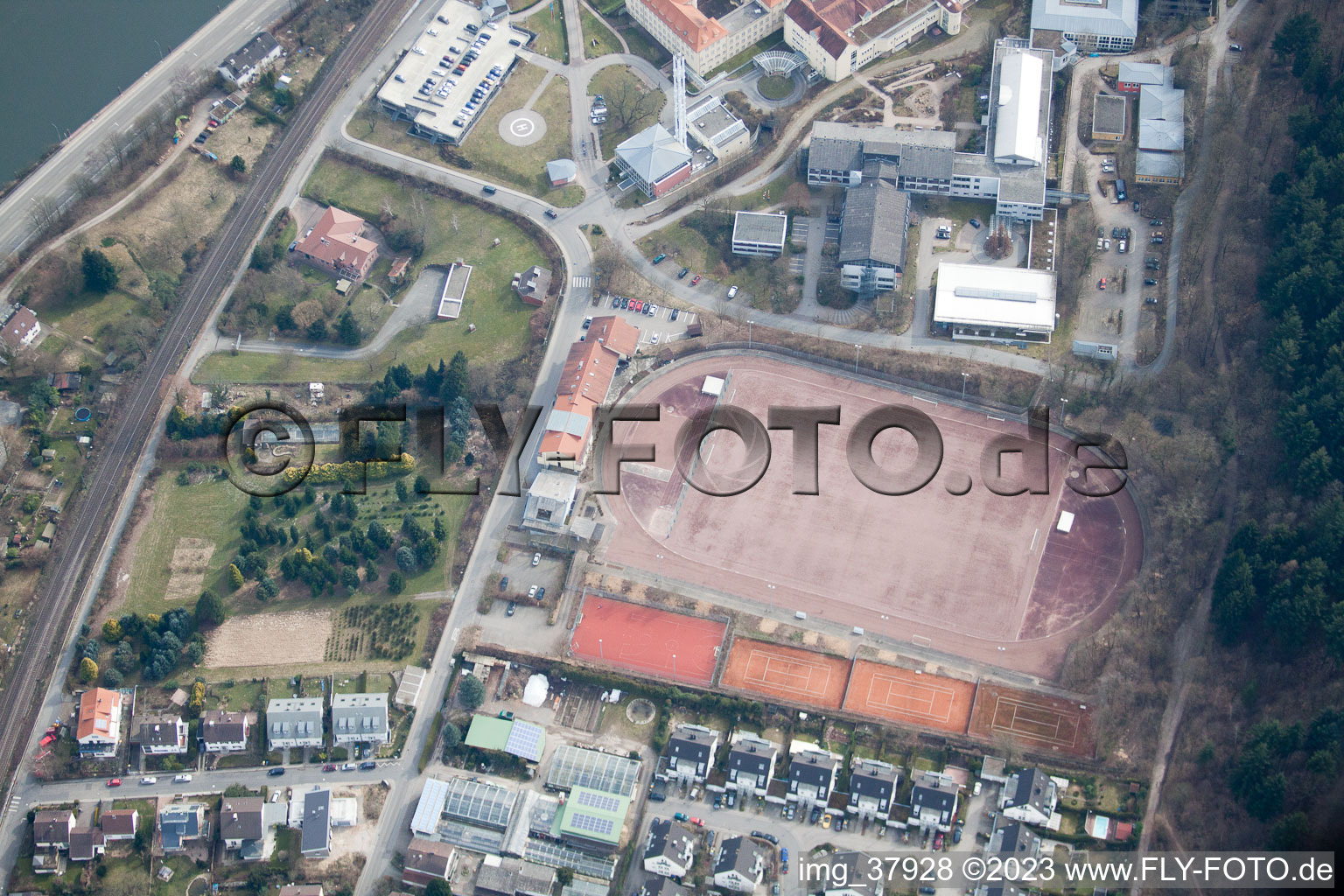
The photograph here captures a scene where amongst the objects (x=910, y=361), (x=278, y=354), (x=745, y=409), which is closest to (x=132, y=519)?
(x=278, y=354)

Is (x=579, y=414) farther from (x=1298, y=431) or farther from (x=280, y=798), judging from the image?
(x=1298, y=431)

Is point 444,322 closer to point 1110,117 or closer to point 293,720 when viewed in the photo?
point 293,720

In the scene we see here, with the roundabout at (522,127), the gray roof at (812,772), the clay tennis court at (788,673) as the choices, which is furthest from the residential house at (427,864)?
the roundabout at (522,127)

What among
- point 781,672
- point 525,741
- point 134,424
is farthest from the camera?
point 134,424

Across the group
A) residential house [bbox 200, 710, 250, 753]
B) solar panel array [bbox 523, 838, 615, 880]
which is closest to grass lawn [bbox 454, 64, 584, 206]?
residential house [bbox 200, 710, 250, 753]

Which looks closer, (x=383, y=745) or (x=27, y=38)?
(x=383, y=745)

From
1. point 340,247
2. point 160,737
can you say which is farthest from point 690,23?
point 160,737

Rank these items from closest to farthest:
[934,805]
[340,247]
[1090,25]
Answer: [934,805], [340,247], [1090,25]
